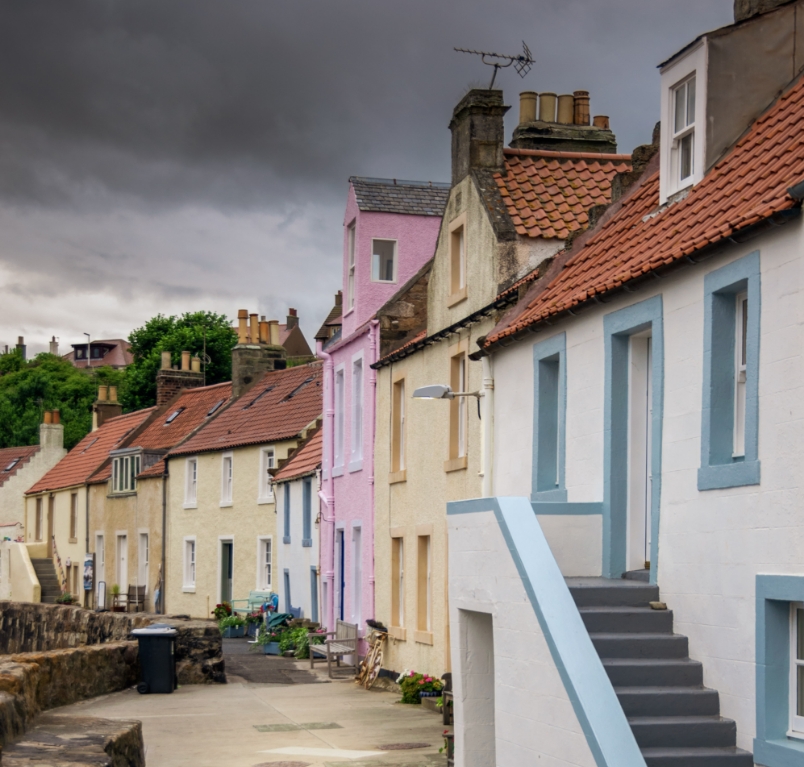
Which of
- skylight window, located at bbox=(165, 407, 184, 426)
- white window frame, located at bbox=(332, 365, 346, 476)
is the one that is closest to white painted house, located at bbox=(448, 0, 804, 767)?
white window frame, located at bbox=(332, 365, 346, 476)

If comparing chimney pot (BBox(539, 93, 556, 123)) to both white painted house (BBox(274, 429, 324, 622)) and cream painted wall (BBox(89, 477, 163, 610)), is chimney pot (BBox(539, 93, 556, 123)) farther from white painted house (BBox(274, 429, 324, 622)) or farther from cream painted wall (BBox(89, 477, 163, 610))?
cream painted wall (BBox(89, 477, 163, 610))

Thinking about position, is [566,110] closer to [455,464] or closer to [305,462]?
[455,464]

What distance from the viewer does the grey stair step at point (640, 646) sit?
419 inches

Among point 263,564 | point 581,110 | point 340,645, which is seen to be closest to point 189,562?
point 263,564

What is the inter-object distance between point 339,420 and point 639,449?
1509 centimetres

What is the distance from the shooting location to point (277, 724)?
17.9 metres

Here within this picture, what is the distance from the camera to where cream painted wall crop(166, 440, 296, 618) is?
37.0 m

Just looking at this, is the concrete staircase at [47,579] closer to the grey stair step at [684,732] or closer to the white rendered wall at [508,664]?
the white rendered wall at [508,664]

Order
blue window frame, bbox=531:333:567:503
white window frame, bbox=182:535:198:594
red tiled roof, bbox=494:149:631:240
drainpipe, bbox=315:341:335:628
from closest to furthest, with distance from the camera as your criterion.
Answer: blue window frame, bbox=531:333:567:503 → red tiled roof, bbox=494:149:631:240 → drainpipe, bbox=315:341:335:628 → white window frame, bbox=182:535:198:594

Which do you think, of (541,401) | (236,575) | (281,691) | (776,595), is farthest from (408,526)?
(236,575)

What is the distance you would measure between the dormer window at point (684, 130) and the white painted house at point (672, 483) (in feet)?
0.07

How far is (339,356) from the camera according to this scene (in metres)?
26.7

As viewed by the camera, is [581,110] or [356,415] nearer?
[581,110]

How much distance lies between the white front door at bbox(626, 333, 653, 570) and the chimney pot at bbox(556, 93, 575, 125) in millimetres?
9802
